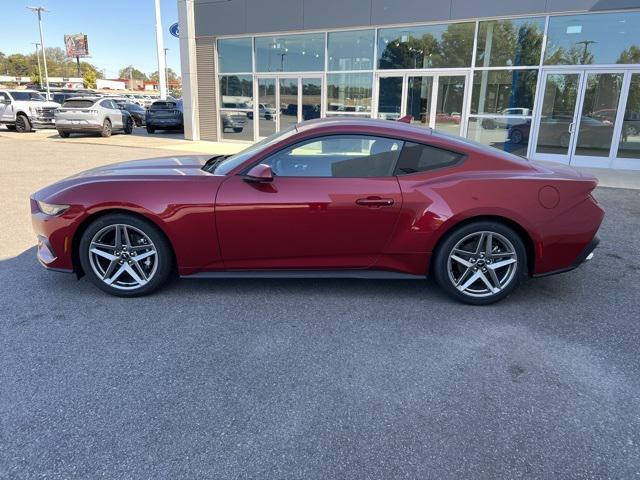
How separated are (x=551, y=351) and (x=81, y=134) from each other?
71.6ft

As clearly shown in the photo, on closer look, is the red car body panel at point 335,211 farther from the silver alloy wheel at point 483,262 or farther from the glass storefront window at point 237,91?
the glass storefront window at point 237,91

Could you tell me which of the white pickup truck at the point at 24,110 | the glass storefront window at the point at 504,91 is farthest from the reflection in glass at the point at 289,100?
the white pickup truck at the point at 24,110

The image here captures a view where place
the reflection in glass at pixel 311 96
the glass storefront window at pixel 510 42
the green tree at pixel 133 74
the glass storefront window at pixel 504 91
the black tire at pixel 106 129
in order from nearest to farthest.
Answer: the glass storefront window at pixel 510 42, the glass storefront window at pixel 504 91, the reflection in glass at pixel 311 96, the black tire at pixel 106 129, the green tree at pixel 133 74

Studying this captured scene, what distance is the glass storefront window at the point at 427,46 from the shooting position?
1227 centimetres

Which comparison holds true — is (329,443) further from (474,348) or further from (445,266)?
(445,266)

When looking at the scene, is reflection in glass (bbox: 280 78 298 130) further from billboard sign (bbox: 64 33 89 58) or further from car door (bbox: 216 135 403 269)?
billboard sign (bbox: 64 33 89 58)

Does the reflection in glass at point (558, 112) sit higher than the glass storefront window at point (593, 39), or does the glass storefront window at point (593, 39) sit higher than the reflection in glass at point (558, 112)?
the glass storefront window at point (593, 39)

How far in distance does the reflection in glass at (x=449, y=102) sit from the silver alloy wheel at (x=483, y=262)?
376 inches

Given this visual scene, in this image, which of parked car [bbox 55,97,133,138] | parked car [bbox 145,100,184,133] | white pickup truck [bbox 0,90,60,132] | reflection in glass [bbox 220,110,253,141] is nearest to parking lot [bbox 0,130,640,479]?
reflection in glass [bbox 220,110,253,141]

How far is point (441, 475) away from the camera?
2053mm

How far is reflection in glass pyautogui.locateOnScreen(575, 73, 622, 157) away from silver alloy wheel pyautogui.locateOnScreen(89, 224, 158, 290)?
36.9 ft

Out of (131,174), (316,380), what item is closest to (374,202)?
(316,380)

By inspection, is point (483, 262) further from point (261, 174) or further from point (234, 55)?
point (234, 55)

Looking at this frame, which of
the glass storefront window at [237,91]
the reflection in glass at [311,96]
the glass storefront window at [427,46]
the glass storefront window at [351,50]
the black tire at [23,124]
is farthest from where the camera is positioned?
the black tire at [23,124]
